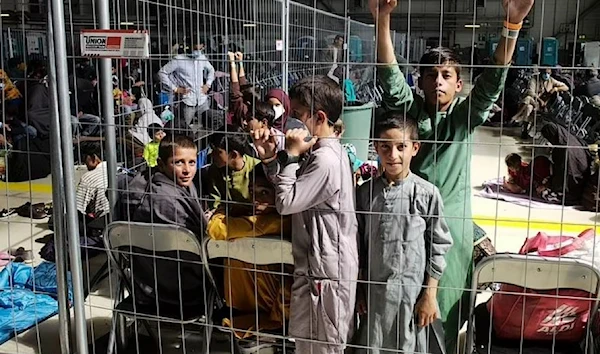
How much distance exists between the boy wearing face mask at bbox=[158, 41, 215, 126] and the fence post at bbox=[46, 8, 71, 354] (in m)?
0.97

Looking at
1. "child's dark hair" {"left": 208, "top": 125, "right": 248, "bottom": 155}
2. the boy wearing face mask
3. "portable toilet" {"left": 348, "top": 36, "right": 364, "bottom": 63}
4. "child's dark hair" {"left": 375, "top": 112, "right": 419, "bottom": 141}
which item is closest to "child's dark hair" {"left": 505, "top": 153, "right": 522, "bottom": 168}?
"portable toilet" {"left": 348, "top": 36, "right": 364, "bottom": 63}

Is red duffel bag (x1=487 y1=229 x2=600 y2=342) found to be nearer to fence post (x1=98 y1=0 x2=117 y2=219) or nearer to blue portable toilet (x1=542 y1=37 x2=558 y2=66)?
blue portable toilet (x1=542 y1=37 x2=558 y2=66)

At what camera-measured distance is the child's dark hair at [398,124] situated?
6.74 feet

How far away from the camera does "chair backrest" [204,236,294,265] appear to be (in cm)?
221

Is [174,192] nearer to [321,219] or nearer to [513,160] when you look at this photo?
[321,219]

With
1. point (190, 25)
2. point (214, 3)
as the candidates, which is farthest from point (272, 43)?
point (190, 25)

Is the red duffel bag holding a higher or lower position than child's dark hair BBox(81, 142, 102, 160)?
lower

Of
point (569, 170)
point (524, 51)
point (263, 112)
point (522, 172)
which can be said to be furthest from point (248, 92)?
point (522, 172)

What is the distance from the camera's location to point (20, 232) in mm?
4645

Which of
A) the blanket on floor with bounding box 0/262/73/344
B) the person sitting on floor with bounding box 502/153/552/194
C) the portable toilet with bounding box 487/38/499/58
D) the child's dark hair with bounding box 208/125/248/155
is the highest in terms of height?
the portable toilet with bounding box 487/38/499/58

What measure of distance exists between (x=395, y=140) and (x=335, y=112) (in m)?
0.24

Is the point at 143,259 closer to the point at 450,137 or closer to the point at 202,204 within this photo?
the point at 202,204

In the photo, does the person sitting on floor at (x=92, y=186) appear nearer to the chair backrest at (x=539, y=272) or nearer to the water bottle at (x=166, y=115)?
the water bottle at (x=166, y=115)

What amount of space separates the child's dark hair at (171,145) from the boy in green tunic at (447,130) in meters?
0.76
